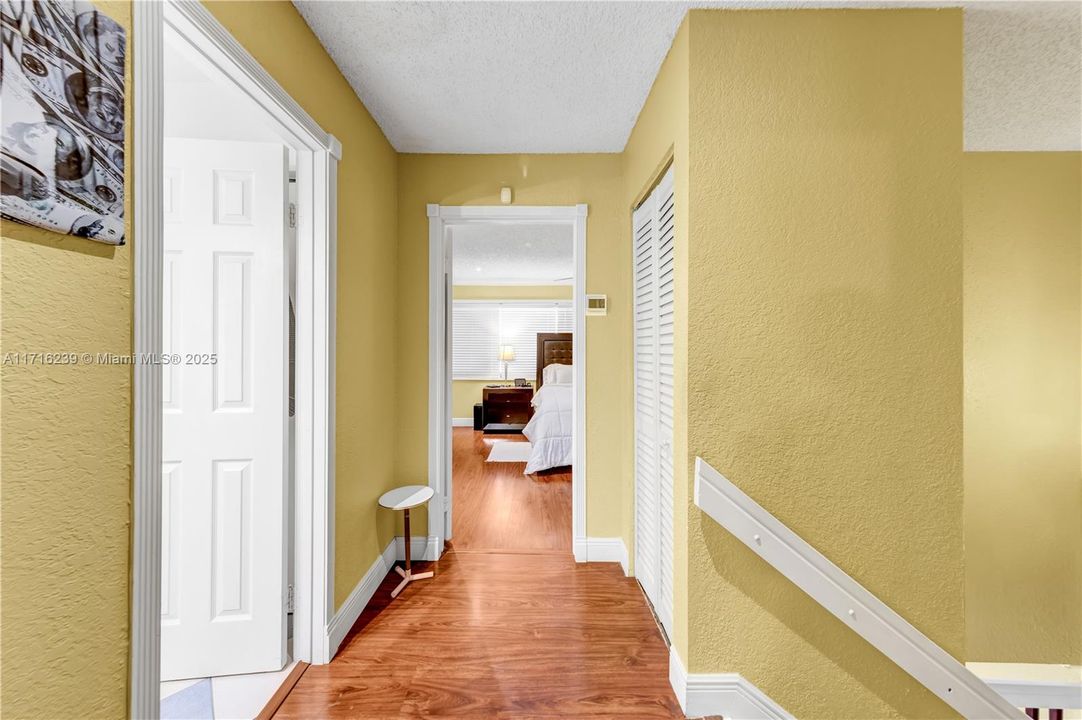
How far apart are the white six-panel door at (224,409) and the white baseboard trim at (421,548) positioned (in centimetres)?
91

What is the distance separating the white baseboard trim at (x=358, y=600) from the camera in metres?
1.83

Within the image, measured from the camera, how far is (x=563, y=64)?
1.79m

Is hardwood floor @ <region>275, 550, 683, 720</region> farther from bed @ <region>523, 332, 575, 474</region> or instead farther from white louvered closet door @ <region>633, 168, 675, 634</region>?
bed @ <region>523, 332, 575, 474</region>

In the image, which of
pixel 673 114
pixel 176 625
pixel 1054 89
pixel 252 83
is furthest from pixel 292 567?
pixel 1054 89

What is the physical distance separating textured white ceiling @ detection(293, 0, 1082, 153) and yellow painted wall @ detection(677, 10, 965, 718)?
0.67 feet

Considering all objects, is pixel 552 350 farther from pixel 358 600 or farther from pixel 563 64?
pixel 563 64

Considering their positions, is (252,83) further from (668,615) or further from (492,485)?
(492,485)

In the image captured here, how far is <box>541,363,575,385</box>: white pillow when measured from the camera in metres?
6.38

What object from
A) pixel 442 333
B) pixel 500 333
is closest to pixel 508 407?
pixel 500 333

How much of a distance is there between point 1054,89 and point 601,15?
6.52ft

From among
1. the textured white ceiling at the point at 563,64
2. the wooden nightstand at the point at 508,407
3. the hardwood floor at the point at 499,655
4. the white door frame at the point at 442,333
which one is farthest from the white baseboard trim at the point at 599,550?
the wooden nightstand at the point at 508,407

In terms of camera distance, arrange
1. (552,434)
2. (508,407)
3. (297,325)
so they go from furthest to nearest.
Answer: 1. (508,407)
2. (552,434)
3. (297,325)

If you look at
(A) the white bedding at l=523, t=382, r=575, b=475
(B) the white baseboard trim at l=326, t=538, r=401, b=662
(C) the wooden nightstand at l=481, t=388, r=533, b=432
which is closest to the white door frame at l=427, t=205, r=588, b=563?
(B) the white baseboard trim at l=326, t=538, r=401, b=662

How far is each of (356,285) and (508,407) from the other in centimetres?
495
